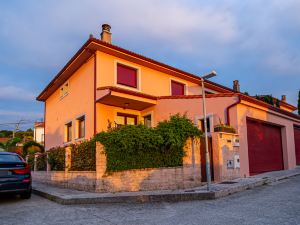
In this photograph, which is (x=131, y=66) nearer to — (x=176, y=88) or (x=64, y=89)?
(x=176, y=88)

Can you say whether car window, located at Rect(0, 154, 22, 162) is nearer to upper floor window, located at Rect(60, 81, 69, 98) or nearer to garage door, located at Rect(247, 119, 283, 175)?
upper floor window, located at Rect(60, 81, 69, 98)

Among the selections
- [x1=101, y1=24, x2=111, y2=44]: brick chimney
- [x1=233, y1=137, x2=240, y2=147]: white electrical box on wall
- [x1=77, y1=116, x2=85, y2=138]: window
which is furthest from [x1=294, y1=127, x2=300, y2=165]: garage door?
[x1=77, y1=116, x2=85, y2=138]: window

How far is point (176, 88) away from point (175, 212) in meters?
11.4

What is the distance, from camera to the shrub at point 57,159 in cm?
1195

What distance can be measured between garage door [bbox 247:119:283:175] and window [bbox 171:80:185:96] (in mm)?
5470

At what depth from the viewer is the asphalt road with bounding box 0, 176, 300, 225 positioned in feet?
18.9

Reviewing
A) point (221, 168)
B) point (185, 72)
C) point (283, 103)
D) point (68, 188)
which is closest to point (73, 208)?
point (68, 188)

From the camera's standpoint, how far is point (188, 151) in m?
10.1

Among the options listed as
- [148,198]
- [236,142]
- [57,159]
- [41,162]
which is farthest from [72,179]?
[236,142]

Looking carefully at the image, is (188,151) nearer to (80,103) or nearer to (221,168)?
(221,168)

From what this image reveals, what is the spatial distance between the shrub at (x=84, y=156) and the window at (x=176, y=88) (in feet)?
25.3

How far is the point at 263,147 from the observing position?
1362 centimetres

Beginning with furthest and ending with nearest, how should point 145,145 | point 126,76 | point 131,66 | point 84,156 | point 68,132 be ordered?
point 68,132, point 131,66, point 126,76, point 84,156, point 145,145

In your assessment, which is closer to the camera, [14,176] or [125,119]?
[14,176]
